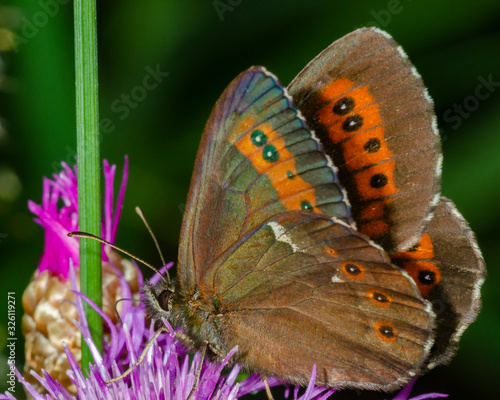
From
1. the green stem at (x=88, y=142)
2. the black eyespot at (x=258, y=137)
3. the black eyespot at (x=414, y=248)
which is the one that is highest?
the green stem at (x=88, y=142)

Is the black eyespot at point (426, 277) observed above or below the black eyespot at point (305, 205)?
below

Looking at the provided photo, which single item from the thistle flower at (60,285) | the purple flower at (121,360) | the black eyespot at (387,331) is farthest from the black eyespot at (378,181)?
the thistle flower at (60,285)

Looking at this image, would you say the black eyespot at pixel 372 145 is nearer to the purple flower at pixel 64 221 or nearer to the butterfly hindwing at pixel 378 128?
the butterfly hindwing at pixel 378 128

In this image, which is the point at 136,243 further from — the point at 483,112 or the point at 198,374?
the point at 483,112

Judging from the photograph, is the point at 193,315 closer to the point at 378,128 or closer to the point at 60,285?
the point at 60,285

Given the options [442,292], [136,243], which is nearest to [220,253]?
[442,292]

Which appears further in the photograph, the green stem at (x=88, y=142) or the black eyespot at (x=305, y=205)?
the black eyespot at (x=305, y=205)

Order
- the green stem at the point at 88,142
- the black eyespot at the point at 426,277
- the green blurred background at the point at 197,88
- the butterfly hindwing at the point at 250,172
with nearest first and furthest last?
the green stem at the point at 88,142
the butterfly hindwing at the point at 250,172
the black eyespot at the point at 426,277
the green blurred background at the point at 197,88
